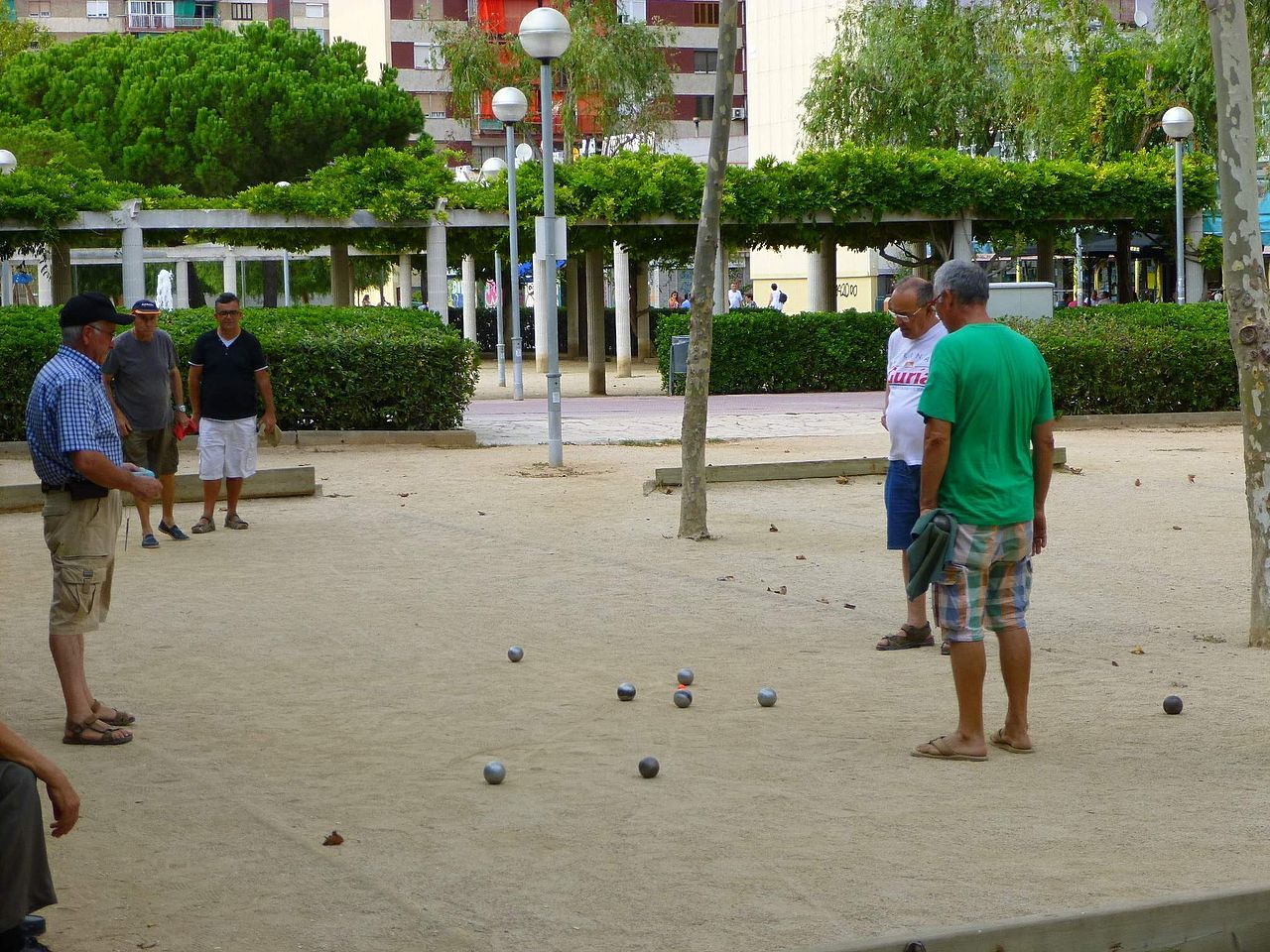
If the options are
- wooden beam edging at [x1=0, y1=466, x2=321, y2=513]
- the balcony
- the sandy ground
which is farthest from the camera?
the balcony

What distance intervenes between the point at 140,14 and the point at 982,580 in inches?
3973

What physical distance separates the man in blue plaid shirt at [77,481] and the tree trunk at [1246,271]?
5.06 meters

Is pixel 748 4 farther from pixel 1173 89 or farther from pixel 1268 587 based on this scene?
pixel 1268 587

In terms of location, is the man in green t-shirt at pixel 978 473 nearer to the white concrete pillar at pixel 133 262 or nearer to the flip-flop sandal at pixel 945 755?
the flip-flop sandal at pixel 945 755

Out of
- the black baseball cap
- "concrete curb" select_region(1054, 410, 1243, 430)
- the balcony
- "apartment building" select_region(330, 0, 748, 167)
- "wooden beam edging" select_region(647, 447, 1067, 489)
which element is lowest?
"wooden beam edging" select_region(647, 447, 1067, 489)

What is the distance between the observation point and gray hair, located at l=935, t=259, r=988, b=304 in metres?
6.15

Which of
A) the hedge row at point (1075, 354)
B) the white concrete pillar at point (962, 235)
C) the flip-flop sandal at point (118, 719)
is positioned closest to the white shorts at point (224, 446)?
the flip-flop sandal at point (118, 719)

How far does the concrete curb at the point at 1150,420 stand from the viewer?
22047mm

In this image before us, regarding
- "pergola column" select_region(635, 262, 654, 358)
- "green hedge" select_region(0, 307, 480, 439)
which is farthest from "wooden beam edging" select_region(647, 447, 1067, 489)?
"pergola column" select_region(635, 262, 654, 358)

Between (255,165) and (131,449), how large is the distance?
4579cm

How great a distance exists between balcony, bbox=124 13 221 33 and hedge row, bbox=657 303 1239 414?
249 ft

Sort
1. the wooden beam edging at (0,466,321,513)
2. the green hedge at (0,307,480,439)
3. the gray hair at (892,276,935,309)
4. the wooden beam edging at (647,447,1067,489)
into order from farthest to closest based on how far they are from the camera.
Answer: the green hedge at (0,307,480,439) → the wooden beam edging at (647,447,1067,489) → the wooden beam edging at (0,466,321,513) → the gray hair at (892,276,935,309)

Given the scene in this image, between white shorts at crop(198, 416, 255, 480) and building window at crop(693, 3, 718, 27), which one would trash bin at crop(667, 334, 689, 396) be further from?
building window at crop(693, 3, 718, 27)

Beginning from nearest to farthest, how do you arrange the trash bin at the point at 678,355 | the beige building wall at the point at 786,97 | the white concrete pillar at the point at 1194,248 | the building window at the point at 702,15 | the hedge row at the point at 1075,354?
1. the hedge row at the point at 1075,354
2. the trash bin at the point at 678,355
3. the white concrete pillar at the point at 1194,248
4. the beige building wall at the point at 786,97
5. the building window at the point at 702,15
